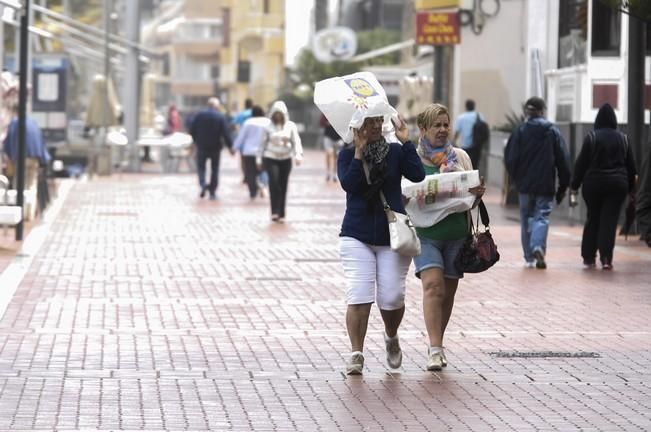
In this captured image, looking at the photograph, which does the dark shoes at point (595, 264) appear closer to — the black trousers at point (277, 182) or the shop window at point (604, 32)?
the black trousers at point (277, 182)

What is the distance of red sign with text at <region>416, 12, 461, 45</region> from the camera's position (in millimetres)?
39844

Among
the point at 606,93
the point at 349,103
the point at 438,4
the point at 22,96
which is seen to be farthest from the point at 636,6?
the point at 438,4

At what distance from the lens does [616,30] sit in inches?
1024

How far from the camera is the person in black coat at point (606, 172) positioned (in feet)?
57.3

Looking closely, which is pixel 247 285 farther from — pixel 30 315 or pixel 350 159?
pixel 350 159

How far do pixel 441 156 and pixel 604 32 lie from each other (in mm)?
15960

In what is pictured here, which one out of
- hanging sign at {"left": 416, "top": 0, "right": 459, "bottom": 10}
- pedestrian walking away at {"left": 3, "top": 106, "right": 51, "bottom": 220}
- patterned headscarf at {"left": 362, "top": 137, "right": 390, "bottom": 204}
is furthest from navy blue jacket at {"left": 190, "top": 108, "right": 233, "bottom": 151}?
patterned headscarf at {"left": 362, "top": 137, "right": 390, "bottom": 204}

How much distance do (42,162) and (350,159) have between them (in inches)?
554

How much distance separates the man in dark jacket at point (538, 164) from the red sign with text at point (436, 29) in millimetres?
22048

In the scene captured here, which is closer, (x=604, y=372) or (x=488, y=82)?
(x=604, y=372)

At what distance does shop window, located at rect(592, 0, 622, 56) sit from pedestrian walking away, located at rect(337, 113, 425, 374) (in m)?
16.1

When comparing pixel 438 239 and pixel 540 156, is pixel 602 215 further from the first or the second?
pixel 438 239

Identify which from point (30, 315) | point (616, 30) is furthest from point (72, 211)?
point (30, 315)

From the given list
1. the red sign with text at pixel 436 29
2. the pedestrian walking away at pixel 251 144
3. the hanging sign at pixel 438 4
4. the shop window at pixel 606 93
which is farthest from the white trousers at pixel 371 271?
the hanging sign at pixel 438 4
